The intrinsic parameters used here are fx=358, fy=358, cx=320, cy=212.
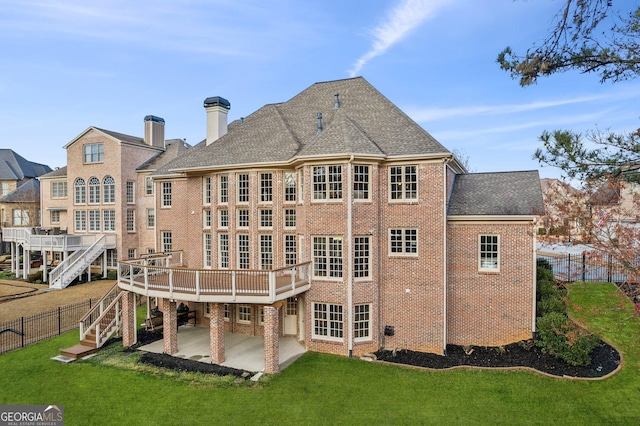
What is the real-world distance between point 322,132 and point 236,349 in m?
9.94

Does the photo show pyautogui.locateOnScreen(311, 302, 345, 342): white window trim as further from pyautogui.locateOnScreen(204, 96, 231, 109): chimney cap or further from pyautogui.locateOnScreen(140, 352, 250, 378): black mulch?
pyautogui.locateOnScreen(204, 96, 231, 109): chimney cap

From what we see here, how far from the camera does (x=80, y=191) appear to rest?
1196 inches

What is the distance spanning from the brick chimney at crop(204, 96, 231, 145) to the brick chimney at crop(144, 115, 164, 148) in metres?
12.6

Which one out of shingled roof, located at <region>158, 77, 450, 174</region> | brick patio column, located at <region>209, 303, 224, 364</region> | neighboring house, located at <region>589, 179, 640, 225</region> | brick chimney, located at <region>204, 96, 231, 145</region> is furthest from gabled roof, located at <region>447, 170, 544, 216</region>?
brick chimney, located at <region>204, 96, 231, 145</region>

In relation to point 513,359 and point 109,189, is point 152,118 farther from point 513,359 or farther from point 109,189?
point 513,359

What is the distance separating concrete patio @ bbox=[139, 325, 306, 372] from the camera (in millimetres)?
13688

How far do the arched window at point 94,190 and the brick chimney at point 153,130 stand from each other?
5193 mm

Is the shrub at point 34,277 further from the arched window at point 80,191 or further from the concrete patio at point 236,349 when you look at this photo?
the concrete patio at point 236,349

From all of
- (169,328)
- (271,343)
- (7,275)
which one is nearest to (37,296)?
(7,275)

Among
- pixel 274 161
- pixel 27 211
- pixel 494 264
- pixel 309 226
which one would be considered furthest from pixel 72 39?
pixel 27 211

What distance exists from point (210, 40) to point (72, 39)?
243 inches

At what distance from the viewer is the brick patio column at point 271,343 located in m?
12.8

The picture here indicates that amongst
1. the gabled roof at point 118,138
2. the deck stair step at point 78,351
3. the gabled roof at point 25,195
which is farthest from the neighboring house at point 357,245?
the gabled roof at point 25,195

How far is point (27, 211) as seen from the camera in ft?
132
